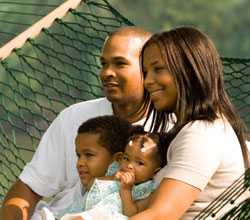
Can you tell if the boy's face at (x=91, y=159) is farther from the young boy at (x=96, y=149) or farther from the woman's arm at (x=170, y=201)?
the woman's arm at (x=170, y=201)

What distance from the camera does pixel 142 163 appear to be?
10.2ft

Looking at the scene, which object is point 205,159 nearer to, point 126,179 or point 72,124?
point 126,179

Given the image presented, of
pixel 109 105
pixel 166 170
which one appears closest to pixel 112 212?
pixel 166 170

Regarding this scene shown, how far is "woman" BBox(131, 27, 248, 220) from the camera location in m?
2.95

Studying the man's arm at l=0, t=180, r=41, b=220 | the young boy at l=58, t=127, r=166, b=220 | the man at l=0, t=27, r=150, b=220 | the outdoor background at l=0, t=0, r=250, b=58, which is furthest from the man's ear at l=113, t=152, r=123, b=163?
the outdoor background at l=0, t=0, r=250, b=58

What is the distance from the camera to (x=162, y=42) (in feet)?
10.2

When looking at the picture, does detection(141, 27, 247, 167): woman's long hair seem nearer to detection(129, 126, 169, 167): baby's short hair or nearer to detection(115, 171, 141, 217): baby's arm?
detection(129, 126, 169, 167): baby's short hair

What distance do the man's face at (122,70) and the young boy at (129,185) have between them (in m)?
0.60

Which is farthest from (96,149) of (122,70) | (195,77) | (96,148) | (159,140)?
(122,70)

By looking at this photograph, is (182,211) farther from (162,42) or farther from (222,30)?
(222,30)

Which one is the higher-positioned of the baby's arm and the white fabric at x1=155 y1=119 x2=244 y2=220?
the white fabric at x1=155 y1=119 x2=244 y2=220

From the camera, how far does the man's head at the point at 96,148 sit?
332cm

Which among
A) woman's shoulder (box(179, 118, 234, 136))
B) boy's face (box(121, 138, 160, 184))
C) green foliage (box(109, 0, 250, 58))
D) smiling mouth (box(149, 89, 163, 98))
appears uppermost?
smiling mouth (box(149, 89, 163, 98))

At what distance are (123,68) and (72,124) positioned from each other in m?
0.24
